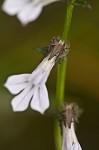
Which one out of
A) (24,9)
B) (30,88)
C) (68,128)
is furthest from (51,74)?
(24,9)

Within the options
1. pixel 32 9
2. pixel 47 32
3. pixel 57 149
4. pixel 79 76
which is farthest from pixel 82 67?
pixel 32 9

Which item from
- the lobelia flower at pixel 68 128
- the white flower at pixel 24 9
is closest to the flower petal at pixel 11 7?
the white flower at pixel 24 9

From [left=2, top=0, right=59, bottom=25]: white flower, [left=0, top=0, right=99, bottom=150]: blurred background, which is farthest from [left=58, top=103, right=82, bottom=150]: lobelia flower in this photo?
[left=0, top=0, right=99, bottom=150]: blurred background

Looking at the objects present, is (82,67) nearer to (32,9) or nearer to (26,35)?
(26,35)

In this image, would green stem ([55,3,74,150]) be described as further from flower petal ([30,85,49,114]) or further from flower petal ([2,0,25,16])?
flower petal ([2,0,25,16])

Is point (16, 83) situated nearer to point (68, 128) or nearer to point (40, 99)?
point (40, 99)

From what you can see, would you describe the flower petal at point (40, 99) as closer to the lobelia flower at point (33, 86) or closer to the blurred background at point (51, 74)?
the lobelia flower at point (33, 86)
